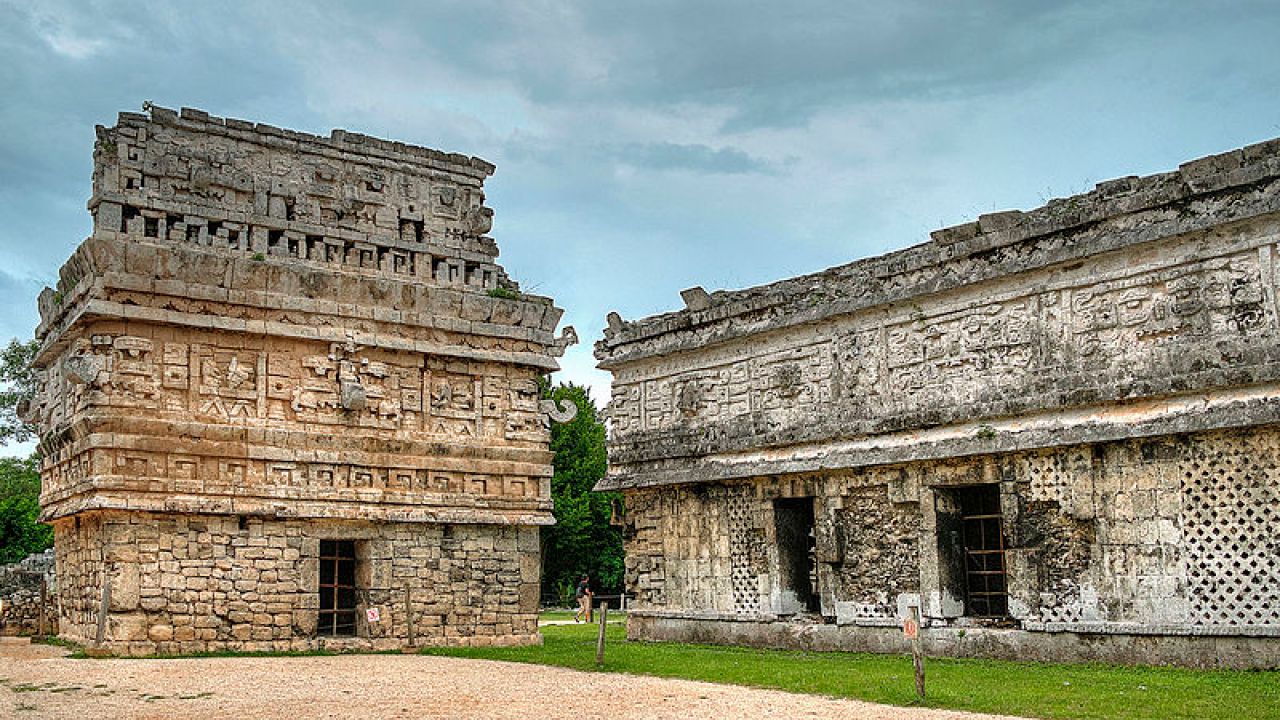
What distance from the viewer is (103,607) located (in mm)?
12875

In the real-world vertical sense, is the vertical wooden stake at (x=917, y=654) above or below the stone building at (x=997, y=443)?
below

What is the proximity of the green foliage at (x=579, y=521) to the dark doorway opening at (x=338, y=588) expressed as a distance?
1688 cm

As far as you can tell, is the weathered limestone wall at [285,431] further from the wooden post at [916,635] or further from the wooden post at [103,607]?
the wooden post at [916,635]

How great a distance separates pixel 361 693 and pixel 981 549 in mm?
7811

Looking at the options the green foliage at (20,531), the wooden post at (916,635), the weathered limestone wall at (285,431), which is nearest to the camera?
the wooden post at (916,635)

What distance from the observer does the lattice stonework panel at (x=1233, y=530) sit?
1114 centimetres

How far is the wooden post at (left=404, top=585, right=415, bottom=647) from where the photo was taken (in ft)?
47.8

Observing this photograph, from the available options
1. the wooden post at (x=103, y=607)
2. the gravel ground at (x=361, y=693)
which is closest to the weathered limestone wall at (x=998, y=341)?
the gravel ground at (x=361, y=693)

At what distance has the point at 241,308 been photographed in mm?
14414

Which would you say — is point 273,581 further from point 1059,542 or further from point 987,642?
point 1059,542

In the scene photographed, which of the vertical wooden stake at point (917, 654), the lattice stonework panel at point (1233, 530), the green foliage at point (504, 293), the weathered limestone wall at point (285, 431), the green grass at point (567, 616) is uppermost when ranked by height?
the green foliage at point (504, 293)

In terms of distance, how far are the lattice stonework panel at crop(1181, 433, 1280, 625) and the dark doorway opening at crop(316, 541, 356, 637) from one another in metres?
9.83

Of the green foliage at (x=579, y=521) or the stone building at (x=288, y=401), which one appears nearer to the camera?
the stone building at (x=288, y=401)

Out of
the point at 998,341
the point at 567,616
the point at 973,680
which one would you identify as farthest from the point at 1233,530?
the point at 567,616
